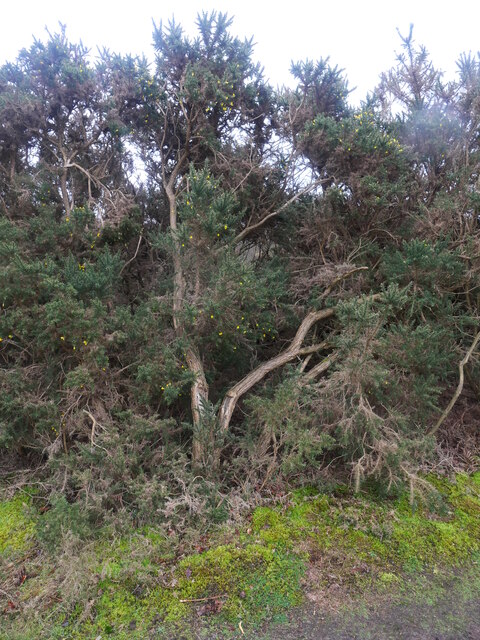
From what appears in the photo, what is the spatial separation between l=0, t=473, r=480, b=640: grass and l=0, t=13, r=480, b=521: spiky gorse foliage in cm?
53

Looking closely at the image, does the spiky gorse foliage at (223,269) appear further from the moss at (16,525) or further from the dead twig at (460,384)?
the moss at (16,525)

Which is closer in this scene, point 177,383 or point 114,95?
point 177,383

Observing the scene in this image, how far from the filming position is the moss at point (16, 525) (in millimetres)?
4900

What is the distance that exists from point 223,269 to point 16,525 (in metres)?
4.09

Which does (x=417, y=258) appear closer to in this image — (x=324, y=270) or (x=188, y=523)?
(x=324, y=270)

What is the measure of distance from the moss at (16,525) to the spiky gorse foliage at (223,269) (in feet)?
1.80

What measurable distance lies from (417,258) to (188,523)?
190 inches

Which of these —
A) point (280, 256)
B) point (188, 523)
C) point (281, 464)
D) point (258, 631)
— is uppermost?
point (280, 256)

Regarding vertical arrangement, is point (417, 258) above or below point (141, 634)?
above

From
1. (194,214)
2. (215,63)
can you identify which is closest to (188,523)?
(194,214)

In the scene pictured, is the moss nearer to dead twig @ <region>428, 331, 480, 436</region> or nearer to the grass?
the grass

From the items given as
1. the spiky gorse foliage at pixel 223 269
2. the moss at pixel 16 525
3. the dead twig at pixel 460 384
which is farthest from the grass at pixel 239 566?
the dead twig at pixel 460 384

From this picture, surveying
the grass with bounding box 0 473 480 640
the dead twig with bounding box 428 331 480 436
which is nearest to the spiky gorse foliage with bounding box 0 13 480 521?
the dead twig with bounding box 428 331 480 436

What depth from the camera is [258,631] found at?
379 centimetres
